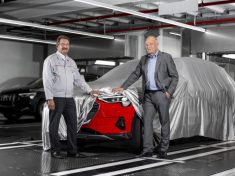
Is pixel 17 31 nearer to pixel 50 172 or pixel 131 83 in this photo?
pixel 131 83

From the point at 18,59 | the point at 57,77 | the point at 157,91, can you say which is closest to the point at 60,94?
the point at 57,77

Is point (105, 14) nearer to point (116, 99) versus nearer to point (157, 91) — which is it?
point (116, 99)

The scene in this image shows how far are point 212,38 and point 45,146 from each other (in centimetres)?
1159

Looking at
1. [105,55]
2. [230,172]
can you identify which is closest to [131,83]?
[230,172]

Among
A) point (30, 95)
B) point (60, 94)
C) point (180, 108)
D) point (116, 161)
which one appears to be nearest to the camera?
point (116, 161)

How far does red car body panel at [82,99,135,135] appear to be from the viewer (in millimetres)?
5816

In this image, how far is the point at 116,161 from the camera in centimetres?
543

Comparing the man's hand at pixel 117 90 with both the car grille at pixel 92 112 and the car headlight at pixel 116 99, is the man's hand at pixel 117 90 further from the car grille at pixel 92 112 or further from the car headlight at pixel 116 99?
the car grille at pixel 92 112

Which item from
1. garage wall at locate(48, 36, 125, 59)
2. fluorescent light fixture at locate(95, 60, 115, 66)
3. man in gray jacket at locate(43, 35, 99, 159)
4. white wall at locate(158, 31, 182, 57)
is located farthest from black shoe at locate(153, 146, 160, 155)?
fluorescent light fixture at locate(95, 60, 115, 66)

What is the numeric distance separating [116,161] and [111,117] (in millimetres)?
682

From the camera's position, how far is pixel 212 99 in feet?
23.8

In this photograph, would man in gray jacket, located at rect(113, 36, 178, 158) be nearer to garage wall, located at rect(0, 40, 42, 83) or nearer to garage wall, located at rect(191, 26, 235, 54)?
garage wall, located at rect(191, 26, 235, 54)

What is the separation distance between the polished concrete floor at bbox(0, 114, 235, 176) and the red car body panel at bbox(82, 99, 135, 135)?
0.37 m

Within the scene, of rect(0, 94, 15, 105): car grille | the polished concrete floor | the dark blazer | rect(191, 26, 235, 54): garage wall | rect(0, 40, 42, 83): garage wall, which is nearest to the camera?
the polished concrete floor
